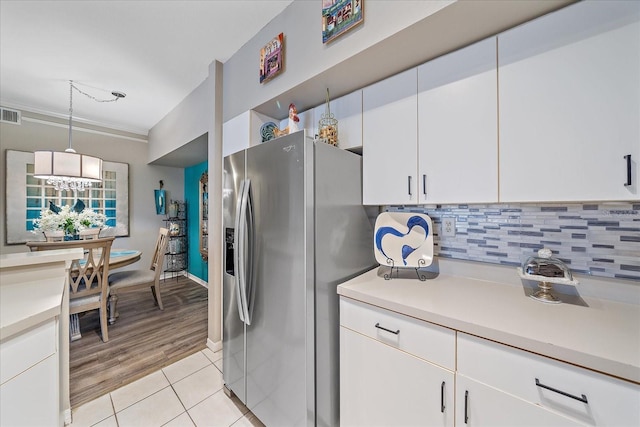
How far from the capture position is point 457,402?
874 millimetres

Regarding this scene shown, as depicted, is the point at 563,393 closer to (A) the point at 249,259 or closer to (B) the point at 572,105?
(B) the point at 572,105

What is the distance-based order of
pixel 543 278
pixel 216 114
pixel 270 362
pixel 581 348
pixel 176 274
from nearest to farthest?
1. pixel 581 348
2. pixel 543 278
3. pixel 270 362
4. pixel 216 114
5. pixel 176 274

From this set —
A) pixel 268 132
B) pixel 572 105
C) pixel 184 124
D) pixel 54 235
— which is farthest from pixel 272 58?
pixel 54 235

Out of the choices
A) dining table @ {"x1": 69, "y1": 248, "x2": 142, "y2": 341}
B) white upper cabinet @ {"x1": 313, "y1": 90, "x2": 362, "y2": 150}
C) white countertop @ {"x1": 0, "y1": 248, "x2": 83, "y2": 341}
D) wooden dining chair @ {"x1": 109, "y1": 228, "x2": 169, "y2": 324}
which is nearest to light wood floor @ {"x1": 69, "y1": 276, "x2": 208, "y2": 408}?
dining table @ {"x1": 69, "y1": 248, "x2": 142, "y2": 341}

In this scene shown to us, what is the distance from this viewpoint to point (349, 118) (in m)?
1.59

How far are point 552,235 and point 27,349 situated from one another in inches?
87.5

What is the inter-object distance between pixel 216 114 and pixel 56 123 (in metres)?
3.14

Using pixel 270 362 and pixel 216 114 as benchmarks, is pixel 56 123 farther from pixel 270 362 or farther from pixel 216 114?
pixel 270 362

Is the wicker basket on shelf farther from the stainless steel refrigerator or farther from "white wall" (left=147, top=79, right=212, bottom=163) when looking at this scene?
"white wall" (left=147, top=79, right=212, bottom=163)

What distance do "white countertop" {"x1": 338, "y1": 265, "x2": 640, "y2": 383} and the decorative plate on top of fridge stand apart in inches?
5.5

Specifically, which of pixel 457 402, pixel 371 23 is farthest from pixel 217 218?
pixel 457 402

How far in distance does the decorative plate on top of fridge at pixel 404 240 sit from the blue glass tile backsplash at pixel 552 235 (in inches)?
6.7

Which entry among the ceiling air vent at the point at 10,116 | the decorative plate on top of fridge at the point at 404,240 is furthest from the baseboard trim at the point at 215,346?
the ceiling air vent at the point at 10,116

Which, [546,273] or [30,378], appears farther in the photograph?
[546,273]
